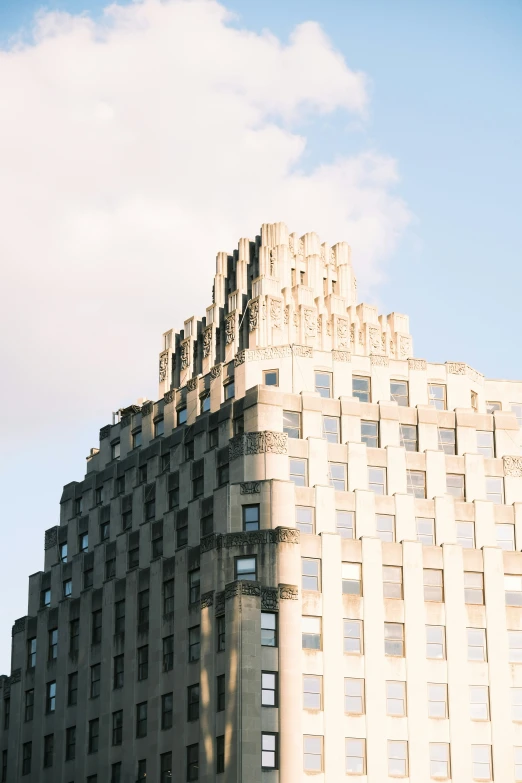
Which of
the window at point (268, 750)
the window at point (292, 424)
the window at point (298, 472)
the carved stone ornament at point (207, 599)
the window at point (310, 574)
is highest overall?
the window at point (292, 424)

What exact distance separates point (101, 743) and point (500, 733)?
28016 mm

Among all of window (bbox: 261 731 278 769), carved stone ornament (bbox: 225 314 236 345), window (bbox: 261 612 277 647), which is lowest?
window (bbox: 261 731 278 769)

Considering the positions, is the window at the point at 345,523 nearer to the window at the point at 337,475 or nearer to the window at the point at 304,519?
the window at the point at 304,519

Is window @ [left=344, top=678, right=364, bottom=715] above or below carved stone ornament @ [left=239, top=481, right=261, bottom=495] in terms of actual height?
below

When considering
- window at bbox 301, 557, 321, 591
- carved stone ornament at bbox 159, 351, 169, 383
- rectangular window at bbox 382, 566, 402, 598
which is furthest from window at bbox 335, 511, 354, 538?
carved stone ornament at bbox 159, 351, 169, 383

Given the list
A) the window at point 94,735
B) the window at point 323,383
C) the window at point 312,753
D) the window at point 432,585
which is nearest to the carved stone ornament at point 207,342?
the window at point 323,383

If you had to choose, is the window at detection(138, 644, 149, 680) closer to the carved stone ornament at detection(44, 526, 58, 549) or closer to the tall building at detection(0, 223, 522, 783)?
the tall building at detection(0, 223, 522, 783)

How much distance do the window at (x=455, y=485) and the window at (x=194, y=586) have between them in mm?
18273

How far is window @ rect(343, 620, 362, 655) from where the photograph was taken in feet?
386

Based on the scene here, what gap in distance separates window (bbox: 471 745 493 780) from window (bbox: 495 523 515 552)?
1403 cm

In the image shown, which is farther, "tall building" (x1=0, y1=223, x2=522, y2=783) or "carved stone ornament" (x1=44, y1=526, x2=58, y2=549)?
"carved stone ornament" (x1=44, y1=526, x2=58, y2=549)

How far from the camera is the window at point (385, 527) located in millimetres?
122375

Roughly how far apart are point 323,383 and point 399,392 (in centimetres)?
576

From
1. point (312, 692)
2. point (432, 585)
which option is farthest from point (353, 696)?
point (432, 585)
